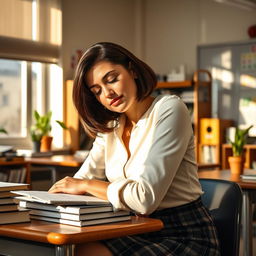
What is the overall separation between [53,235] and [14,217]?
29 cm

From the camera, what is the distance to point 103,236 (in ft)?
4.92

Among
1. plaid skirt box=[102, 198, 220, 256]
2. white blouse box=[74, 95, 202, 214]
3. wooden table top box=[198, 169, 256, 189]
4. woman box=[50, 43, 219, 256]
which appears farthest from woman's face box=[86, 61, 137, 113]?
wooden table top box=[198, 169, 256, 189]

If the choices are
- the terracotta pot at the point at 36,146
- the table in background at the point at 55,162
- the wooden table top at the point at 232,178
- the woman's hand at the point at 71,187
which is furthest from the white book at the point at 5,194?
the terracotta pot at the point at 36,146

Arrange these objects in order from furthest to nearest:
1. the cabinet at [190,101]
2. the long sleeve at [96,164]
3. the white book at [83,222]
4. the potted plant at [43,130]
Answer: the cabinet at [190,101] < the potted plant at [43,130] < the long sleeve at [96,164] < the white book at [83,222]

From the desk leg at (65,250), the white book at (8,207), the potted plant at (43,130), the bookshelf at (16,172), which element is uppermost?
the potted plant at (43,130)

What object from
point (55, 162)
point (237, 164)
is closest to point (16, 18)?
point (55, 162)

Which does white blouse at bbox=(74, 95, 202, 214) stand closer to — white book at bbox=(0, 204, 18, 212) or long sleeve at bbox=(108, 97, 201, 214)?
long sleeve at bbox=(108, 97, 201, 214)

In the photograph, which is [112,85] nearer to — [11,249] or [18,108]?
[11,249]

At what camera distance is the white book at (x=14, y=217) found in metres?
1.67

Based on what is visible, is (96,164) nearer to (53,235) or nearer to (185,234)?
(185,234)

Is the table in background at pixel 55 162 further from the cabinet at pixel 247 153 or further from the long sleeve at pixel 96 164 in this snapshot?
the long sleeve at pixel 96 164

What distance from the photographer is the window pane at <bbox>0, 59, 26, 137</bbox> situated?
6605 mm

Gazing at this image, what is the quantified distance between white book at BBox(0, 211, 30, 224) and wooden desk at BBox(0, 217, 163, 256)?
2 centimetres

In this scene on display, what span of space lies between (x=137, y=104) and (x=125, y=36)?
6010mm
